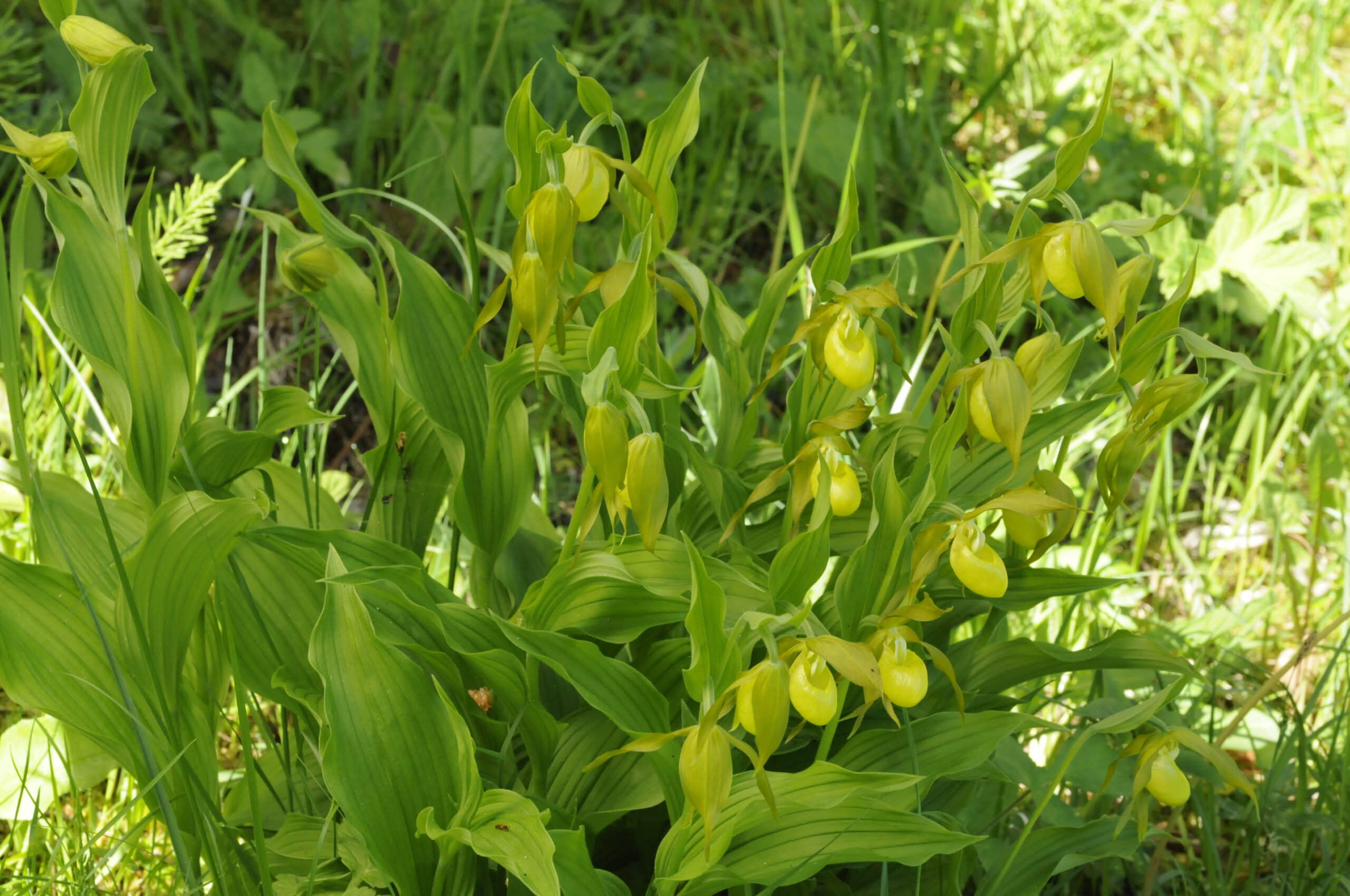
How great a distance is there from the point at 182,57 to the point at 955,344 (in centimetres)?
265

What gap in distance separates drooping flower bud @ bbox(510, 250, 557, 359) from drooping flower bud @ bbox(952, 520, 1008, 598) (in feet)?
1.25

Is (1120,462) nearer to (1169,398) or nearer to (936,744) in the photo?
(1169,398)

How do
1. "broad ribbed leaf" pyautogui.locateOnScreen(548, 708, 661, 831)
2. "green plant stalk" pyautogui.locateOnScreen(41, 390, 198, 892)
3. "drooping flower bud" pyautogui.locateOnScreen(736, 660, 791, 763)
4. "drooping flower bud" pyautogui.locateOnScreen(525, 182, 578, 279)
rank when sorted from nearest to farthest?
"drooping flower bud" pyautogui.locateOnScreen(736, 660, 791, 763), "drooping flower bud" pyautogui.locateOnScreen(525, 182, 578, 279), "green plant stalk" pyautogui.locateOnScreen(41, 390, 198, 892), "broad ribbed leaf" pyautogui.locateOnScreen(548, 708, 661, 831)

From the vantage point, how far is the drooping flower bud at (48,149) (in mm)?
907

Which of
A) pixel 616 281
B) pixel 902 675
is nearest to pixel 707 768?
pixel 902 675

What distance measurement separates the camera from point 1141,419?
36.6 inches

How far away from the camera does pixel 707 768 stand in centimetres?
76

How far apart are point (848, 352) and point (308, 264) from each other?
0.52 metres

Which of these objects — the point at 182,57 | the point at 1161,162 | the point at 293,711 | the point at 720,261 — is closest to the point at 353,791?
the point at 293,711

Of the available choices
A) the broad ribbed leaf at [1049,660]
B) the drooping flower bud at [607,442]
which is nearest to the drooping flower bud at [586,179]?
the drooping flower bud at [607,442]

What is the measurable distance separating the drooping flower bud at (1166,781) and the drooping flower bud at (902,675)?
0.24 m

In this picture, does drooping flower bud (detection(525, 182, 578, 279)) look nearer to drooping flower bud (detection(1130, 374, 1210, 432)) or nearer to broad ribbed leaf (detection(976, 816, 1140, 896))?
drooping flower bud (detection(1130, 374, 1210, 432))

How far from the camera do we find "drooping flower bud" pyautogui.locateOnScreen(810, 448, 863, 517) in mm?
953

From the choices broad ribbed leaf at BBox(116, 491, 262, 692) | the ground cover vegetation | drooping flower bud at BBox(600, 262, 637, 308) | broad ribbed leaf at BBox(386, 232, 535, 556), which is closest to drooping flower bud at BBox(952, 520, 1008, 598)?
the ground cover vegetation
